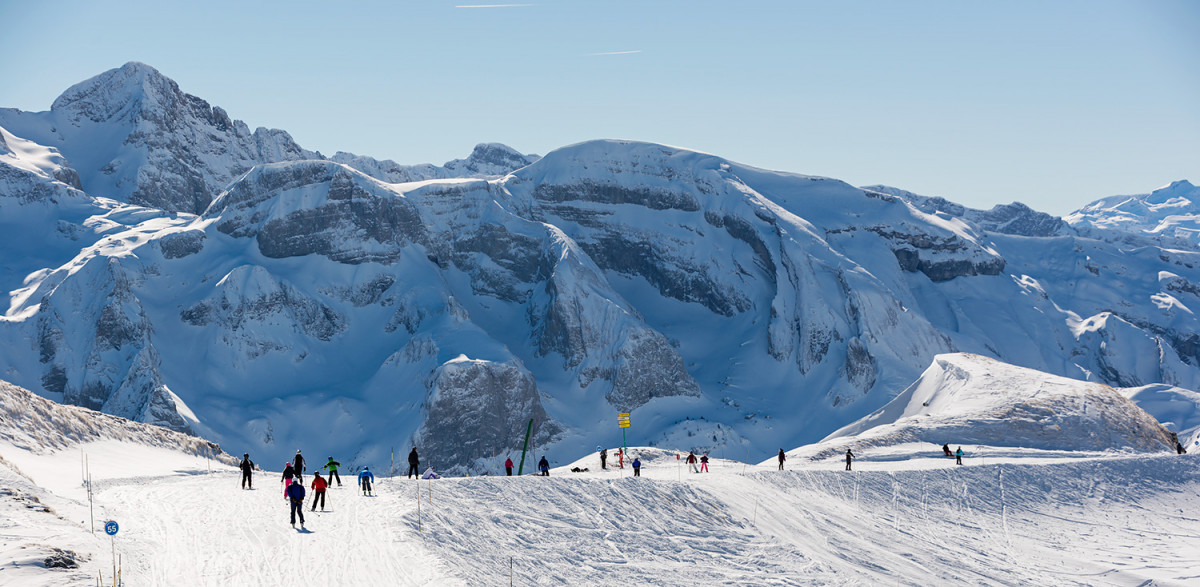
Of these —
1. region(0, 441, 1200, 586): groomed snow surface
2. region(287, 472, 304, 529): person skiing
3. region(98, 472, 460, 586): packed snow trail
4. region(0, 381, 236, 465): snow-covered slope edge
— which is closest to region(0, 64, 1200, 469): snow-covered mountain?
region(0, 381, 236, 465): snow-covered slope edge

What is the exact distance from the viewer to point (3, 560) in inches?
1128

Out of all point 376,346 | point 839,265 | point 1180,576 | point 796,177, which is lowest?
point 1180,576

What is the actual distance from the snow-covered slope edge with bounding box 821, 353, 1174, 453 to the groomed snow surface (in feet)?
16.8

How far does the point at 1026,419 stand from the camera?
83125 millimetres

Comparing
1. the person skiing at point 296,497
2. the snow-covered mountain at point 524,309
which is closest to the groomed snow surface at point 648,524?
the person skiing at point 296,497

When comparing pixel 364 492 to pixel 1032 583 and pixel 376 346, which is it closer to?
pixel 1032 583

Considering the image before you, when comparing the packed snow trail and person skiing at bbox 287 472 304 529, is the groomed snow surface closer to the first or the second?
the packed snow trail

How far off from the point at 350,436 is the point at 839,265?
265ft

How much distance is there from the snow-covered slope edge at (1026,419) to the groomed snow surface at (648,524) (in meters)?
5.11

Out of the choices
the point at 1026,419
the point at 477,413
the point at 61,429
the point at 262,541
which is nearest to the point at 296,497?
the point at 262,541

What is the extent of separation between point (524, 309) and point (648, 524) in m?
123

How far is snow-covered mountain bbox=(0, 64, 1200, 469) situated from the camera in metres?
136

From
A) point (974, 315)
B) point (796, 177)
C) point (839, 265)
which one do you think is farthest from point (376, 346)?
point (974, 315)

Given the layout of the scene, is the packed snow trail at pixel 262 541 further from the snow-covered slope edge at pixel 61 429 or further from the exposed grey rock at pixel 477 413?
the exposed grey rock at pixel 477 413
